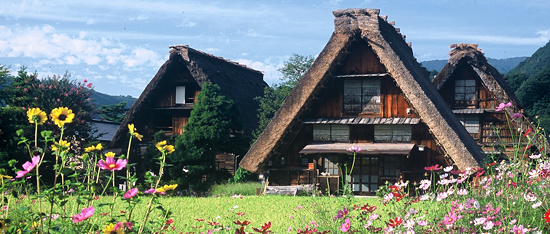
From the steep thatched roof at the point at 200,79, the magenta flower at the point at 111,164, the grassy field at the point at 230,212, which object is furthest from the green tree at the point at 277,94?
the magenta flower at the point at 111,164

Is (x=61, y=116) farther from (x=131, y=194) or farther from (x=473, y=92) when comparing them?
(x=473, y=92)

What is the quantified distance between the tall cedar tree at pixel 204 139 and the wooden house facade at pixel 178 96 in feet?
11.8

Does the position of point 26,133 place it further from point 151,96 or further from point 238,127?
point 238,127

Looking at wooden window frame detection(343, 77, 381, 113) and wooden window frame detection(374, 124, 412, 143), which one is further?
wooden window frame detection(343, 77, 381, 113)

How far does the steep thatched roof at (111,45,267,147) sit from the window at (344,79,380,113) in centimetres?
591

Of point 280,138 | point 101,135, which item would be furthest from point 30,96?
point 280,138

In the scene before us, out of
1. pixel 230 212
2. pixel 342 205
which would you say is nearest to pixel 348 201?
pixel 342 205

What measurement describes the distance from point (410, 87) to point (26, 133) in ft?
45.1

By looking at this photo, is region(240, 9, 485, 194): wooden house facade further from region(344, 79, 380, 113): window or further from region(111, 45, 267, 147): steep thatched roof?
region(111, 45, 267, 147): steep thatched roof

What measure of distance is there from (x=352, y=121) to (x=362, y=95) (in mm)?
843

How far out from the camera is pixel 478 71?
20.3 metres

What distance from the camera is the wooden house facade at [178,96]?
21.4 metres

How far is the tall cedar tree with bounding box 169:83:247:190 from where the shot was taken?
55.0ft

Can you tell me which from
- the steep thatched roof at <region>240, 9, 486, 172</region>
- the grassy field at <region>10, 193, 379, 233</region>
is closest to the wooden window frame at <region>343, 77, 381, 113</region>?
the steep thatched roof at <region>240, 9, 486, 172</region>
